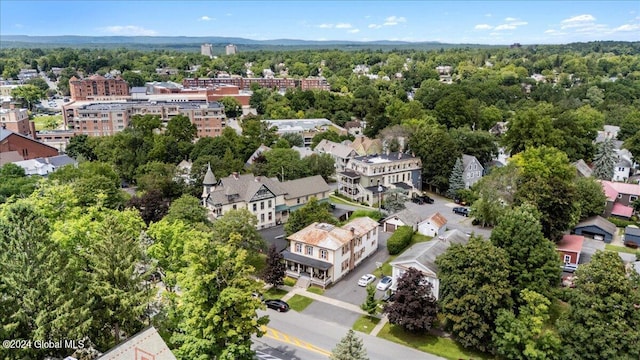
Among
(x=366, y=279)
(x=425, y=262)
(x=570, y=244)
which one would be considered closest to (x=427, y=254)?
(x=425, y=262)

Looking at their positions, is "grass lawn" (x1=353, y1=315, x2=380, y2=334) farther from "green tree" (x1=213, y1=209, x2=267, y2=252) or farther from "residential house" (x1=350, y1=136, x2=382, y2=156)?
"residential house" (x1=350, y1=136, x2=382, y2=156)

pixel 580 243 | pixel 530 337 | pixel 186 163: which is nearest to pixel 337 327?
pixel 530 337

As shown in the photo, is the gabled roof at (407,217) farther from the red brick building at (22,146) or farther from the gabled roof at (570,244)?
the red brick building at (22,146)

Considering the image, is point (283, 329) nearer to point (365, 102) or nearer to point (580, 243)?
point (580, 243)

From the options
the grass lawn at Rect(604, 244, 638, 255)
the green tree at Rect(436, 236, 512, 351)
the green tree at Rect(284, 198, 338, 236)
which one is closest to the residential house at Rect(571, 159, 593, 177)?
the grass lawn at Rect(604, 244, 638, 255)

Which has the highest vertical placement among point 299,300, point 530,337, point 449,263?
point 449,263

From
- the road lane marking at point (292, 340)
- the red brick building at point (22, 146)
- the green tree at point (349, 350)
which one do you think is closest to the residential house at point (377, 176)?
the road lane marking at point (292, 340)

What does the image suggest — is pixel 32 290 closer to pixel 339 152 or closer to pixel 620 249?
pixel 620 249
